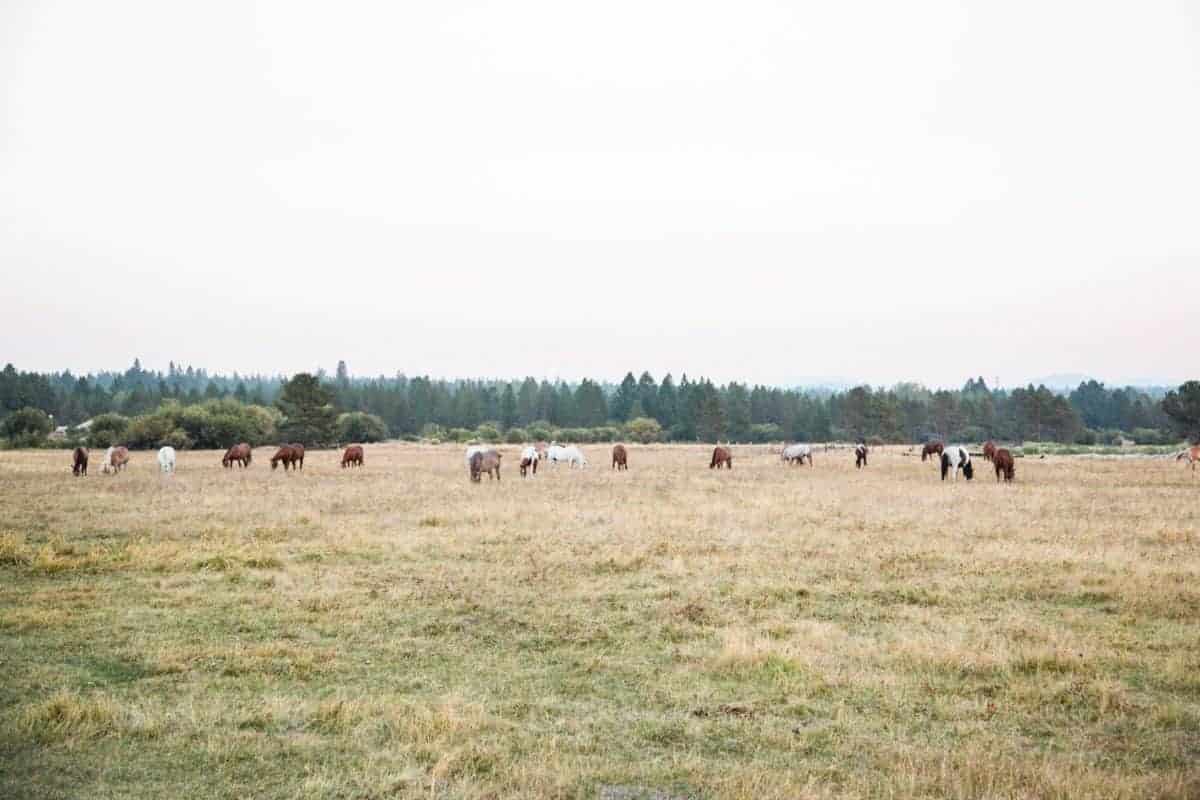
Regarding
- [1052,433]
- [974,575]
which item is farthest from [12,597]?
[1052,433]

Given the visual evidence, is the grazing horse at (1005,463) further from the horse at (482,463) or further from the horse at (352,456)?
the horse at (352,456)

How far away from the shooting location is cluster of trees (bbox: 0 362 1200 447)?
7638cm

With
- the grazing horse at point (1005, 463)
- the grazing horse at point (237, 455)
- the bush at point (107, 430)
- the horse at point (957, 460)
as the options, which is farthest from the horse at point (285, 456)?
the bush at point (107, 430)

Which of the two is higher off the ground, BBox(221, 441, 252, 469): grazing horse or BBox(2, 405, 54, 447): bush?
BBox(2, 405, 54, 447): bush

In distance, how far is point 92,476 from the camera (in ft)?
121

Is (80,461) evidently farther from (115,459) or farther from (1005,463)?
(1005,463)

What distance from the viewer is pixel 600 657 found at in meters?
10.3

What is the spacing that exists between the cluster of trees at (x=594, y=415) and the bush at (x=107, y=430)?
0.42 ft

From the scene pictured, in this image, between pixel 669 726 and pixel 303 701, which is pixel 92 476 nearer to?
pixel 303 701

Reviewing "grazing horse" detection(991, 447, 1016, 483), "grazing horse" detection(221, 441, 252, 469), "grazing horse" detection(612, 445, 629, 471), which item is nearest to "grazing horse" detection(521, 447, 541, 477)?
"grazing horse" detection(612, 445, 629, 471)

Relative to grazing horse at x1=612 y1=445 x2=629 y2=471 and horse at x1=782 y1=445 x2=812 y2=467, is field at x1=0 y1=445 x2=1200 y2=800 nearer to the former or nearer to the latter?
grazing horse at x1=612 y1=445 x2=629 y2=471

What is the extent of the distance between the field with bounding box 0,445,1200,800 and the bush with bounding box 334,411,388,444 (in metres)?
72.5

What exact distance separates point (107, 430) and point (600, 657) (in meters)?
78.3

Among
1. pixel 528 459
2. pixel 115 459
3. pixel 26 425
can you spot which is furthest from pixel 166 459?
pixel 26 425
